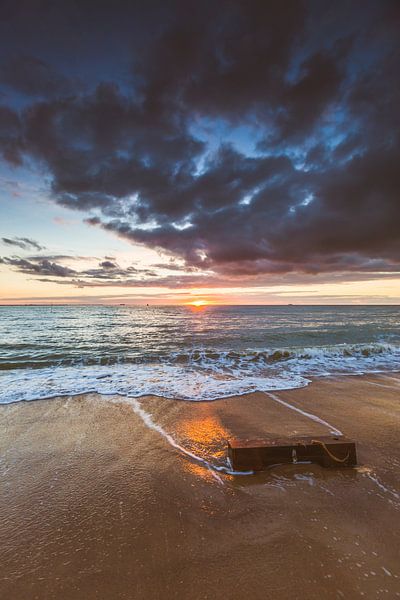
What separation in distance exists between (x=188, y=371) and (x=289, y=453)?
30.5 ft

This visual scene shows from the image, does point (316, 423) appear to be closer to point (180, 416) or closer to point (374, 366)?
point (180, 416)

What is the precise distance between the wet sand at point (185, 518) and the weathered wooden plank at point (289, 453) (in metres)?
0.17

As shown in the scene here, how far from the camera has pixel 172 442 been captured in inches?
246

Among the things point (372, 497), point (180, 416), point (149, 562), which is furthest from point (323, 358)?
point (149, 562)

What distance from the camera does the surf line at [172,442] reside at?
16.4 ft

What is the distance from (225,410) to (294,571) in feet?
17.6

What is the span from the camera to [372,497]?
4.31 meters

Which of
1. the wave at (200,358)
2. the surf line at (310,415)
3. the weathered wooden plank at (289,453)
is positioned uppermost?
the weathered wooden plank at (289,453)

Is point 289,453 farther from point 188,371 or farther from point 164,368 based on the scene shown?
point 164,368

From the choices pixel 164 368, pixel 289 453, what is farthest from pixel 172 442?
Result: pixel 164 368

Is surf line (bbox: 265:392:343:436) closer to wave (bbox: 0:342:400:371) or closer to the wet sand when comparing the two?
the wet sand

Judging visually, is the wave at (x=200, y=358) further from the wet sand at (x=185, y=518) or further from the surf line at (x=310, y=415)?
the wet sand at (x=185, y=518)

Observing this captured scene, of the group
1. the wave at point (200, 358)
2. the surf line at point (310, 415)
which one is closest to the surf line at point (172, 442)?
the surf line at point (310, 415)

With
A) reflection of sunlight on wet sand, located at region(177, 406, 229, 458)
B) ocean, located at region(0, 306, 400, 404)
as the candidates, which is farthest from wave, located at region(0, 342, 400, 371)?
reflection of sunlight on wet sand, located at region(177, 406, 229, 458)
